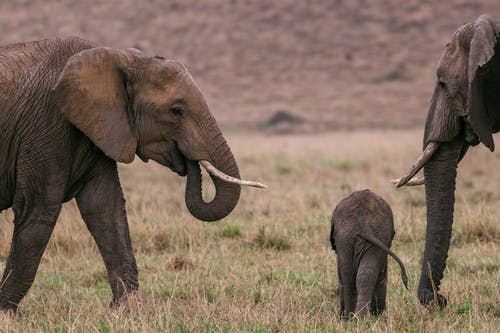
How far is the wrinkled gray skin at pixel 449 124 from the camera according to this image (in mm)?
6578

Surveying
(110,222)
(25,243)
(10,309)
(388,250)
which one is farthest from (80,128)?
(388,250)

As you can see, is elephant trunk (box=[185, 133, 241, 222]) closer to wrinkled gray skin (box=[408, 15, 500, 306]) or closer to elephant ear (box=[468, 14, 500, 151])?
wrinkled gray skin (box=[408, 15, 500, 306])

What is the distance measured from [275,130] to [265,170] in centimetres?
1750

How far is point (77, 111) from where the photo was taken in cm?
656

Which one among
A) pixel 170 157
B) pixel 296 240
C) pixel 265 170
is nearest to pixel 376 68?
pixel 265 170

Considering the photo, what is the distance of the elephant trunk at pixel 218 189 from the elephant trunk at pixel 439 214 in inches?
51.0

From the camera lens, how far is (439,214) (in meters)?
6.77

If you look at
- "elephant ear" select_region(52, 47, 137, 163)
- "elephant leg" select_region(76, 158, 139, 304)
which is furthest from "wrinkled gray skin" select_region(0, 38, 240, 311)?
"elephant leg" select_region(76, 158, 139, 304)

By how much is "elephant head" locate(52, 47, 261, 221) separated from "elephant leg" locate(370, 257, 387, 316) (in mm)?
1077

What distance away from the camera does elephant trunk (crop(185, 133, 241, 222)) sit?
670 centimetres

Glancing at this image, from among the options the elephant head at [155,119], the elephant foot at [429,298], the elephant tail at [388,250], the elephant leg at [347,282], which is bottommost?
the elephant foot at [429,298]

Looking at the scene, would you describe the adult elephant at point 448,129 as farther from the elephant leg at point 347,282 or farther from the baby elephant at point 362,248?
the elephant leg at point 347,282

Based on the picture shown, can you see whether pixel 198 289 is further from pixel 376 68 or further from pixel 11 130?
pixel 376 68

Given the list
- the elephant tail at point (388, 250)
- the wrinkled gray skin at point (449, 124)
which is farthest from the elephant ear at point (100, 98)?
the wrinkled gray skin at point (449, 124)
